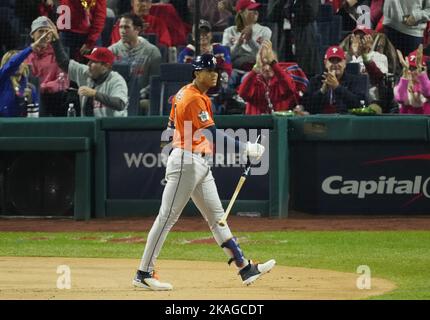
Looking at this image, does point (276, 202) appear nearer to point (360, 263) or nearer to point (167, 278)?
point (360, 263)

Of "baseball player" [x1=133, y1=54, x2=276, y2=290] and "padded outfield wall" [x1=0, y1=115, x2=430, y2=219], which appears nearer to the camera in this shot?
"baseball player" [x1=133, y1=54, x2=276, y2=290]

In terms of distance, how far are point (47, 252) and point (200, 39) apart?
4.28 meters

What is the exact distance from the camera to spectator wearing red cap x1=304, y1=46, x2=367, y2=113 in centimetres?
1384

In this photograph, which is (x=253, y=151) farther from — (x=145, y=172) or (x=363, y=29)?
(x=363, y=29)

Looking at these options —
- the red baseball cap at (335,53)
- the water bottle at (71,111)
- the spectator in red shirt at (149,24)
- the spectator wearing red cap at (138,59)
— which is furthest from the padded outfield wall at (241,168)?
the spectator in red shirt at (149,24)

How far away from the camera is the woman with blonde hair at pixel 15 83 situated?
14031mm

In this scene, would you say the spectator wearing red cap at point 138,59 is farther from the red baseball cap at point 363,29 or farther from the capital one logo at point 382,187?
the capital one logo at point 382,187

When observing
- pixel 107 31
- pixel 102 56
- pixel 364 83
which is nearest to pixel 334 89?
pixel 364 83

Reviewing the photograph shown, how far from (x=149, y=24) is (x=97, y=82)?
150cm

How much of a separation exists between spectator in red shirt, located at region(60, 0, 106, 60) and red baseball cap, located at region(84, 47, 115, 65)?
68 centimetres

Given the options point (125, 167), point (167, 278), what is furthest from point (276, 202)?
point (167, 278)

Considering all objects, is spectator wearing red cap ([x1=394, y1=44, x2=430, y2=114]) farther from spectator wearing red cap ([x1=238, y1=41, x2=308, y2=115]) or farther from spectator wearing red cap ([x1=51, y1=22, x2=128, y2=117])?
spectator wearing red cap ([x1=51, y1=22, x2=128, y2=117])

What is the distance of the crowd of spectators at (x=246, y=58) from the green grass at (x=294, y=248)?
227 cm

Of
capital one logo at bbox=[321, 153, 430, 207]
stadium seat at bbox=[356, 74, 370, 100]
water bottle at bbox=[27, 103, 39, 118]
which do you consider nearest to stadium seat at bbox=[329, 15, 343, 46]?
stadium seat at bbox=[356, 74, 370, 100]
